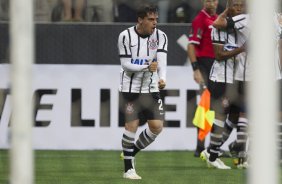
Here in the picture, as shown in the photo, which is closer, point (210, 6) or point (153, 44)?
point (153, 44)

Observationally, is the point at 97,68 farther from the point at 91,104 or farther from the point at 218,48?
the point at 218,48

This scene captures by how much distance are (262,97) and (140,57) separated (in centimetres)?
454

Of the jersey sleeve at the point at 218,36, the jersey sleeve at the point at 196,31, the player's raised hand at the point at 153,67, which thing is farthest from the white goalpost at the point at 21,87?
the jersey sleeve at the point at 196,31

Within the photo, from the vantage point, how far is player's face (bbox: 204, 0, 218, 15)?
10.0m

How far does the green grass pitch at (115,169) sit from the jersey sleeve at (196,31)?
3.97ft

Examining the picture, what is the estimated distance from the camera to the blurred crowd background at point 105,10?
32.6ft

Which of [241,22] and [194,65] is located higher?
[241,22]

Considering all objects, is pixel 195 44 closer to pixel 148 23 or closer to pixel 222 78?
pixel 222 78

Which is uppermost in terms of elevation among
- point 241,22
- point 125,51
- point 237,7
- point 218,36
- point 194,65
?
point 237,7

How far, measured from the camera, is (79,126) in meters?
10.9

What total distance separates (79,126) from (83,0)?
1740 millimetres

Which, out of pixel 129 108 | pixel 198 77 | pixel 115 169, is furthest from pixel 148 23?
pixel 198 77

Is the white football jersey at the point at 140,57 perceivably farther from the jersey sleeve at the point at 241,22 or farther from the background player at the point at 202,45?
the background player at the point at 202,45

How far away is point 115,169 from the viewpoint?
9031 millimetres
